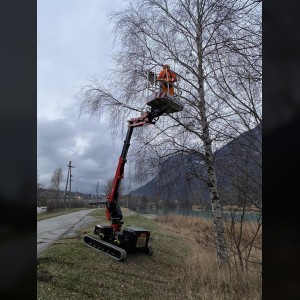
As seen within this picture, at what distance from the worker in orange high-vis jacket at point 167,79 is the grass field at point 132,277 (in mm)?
3366

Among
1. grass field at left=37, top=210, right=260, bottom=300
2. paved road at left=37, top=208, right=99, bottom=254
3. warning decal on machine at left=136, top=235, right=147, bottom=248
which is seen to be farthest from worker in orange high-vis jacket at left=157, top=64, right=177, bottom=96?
paved road at left=37, top=208, right=99, bottom=254

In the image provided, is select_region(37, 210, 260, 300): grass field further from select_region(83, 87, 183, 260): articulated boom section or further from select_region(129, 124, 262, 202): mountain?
select_region(129, 124, 262, 202): mountain

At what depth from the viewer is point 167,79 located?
659 centimetres

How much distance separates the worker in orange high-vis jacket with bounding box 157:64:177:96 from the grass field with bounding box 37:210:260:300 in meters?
3.37

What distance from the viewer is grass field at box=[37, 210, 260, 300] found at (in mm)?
5227

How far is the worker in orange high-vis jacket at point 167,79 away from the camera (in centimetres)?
660

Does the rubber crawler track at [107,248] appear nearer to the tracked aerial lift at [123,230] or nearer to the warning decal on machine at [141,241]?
the tracked aerial lift at [123,230]

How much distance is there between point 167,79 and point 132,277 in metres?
3.88
